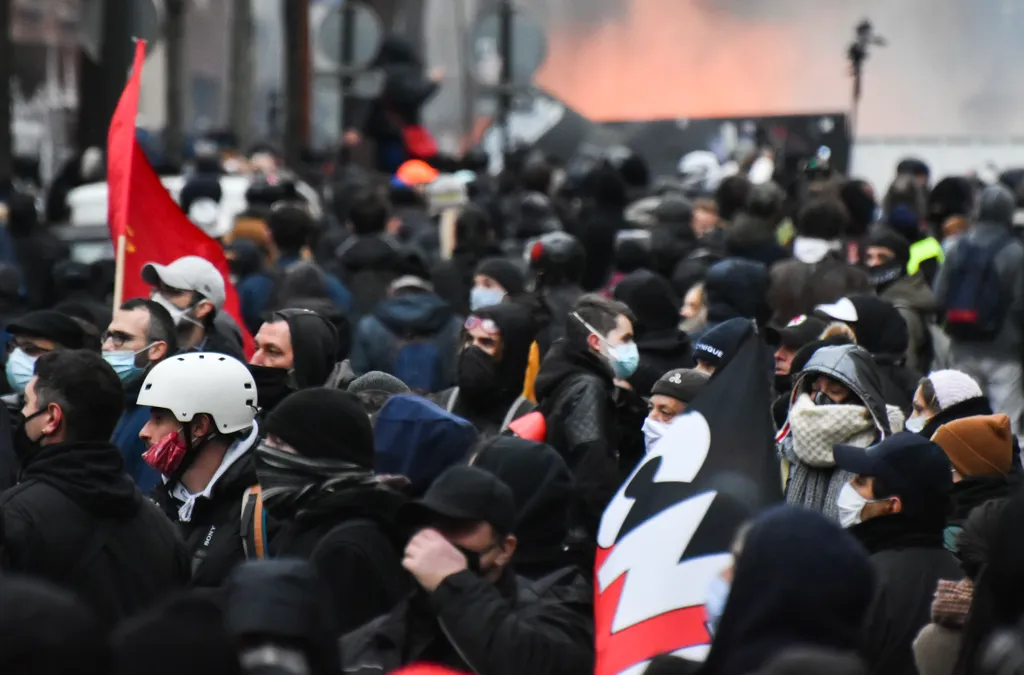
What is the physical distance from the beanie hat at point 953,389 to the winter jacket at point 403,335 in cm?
280

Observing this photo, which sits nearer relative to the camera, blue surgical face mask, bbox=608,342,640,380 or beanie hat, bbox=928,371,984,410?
beanie hat, bbox=928,371,984,410

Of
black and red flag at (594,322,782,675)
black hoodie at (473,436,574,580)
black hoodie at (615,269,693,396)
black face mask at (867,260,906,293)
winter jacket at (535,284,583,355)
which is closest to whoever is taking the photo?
black and red flag at (594,322,782,675)

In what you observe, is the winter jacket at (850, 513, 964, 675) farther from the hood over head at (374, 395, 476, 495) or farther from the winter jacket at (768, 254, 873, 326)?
the winter jacket at (768, 254, 873, 326)

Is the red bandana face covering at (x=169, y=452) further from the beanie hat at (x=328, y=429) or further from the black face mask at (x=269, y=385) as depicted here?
the black face mask at (x=269, y=385)

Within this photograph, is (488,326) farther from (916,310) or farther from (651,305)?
(916,310)

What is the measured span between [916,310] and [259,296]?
340 cm

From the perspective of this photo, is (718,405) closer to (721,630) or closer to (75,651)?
(721,630)

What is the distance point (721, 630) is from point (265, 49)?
147 ft

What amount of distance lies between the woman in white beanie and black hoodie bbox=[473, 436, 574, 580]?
2186 mm

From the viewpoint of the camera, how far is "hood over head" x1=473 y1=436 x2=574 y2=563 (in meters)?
4.81

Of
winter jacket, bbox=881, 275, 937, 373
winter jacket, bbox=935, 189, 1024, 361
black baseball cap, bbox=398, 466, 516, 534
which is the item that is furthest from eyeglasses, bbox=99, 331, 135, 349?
winter jacket, bbox=935, 189, 1024, 361

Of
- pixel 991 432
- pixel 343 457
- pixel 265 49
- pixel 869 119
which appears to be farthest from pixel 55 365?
pixel 265 49

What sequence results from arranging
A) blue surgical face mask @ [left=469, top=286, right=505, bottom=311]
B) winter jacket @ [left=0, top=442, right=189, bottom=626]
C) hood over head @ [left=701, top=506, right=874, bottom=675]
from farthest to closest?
blue surgical face mask @ [left=469, top=286, right=505, bottom=311] → winter jacket @ [left=0, top=442, right=189, bottom=626] → hood over head @ [left=701, top=506, right=874, bottom=675]

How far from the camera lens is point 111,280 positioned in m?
11.4
